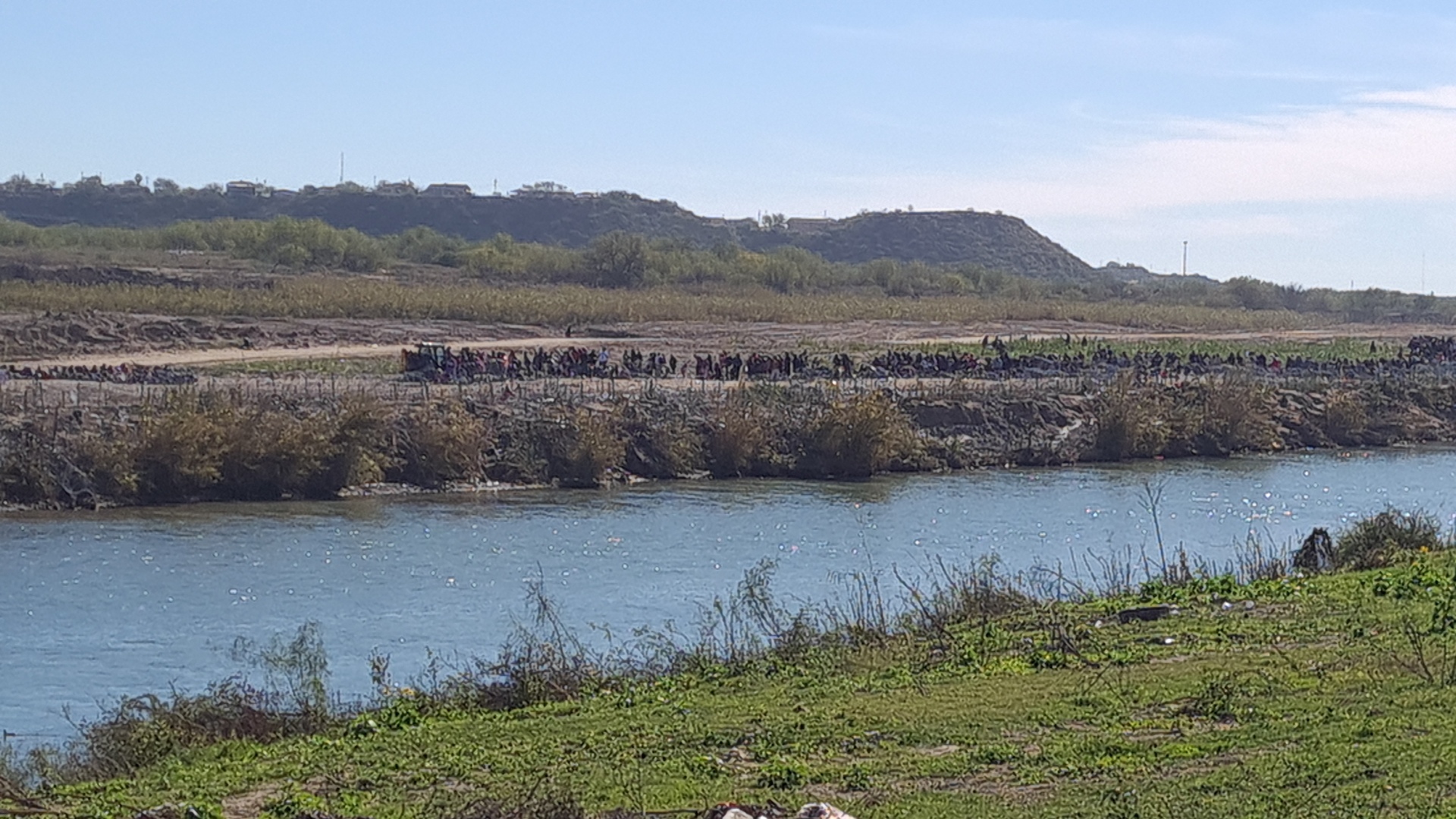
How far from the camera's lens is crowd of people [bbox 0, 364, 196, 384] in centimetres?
4147

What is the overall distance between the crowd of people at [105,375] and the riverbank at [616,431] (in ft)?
4.91

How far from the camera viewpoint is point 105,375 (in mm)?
42000

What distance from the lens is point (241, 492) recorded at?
37.1m

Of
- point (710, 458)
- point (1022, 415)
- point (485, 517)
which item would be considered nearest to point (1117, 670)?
point (485, 517)

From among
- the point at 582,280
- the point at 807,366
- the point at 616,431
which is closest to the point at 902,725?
the point at 616,431

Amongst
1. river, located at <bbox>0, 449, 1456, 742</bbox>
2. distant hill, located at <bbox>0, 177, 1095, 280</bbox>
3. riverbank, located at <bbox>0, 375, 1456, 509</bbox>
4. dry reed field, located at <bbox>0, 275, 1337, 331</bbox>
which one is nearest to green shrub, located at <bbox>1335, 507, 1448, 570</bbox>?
river, located at <bbox>0, 449, 1456, 742</bbox>

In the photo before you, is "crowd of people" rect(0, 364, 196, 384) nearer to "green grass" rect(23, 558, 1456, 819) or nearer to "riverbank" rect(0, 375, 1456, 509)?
"riverbank" rect(0, 375, 1456, 509)

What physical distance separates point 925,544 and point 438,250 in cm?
7816

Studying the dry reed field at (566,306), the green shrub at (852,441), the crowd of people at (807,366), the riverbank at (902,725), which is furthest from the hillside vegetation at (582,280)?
the riverbank at (902,725)

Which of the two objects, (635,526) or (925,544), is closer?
(925,544)

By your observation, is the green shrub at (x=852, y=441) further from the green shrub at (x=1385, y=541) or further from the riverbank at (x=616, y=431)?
the green shrub at (x=1385, y=541)

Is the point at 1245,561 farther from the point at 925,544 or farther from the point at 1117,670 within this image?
the point at 1117,670

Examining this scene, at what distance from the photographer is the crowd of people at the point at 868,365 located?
47219 mm

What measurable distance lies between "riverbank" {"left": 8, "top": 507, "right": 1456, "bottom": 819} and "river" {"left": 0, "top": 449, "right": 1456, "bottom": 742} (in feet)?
13.2
